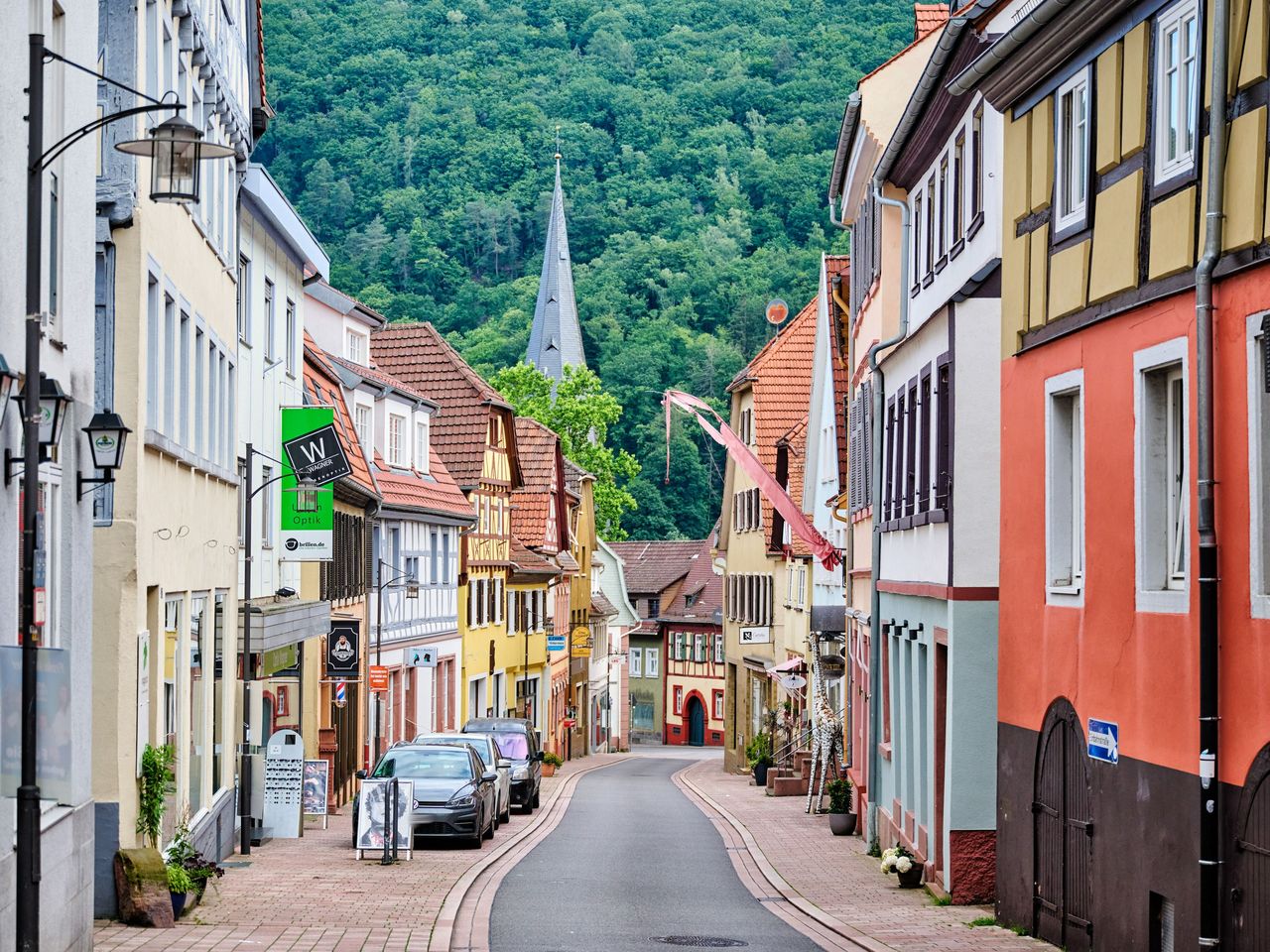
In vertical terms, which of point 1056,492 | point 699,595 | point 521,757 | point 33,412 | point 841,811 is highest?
point 33,412

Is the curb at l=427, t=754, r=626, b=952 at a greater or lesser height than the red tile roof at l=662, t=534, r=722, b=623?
lesser

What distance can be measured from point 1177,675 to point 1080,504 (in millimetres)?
2784

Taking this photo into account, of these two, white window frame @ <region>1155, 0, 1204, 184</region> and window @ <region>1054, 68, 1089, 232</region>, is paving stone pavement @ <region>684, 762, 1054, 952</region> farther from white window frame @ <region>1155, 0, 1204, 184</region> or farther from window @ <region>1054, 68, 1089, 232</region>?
white window frame @ <region>1155, 0, 1204, 184</region>

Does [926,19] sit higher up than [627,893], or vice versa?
[926,19]

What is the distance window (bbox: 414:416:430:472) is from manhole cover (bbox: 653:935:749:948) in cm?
2666

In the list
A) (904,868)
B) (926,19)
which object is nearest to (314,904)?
(904,868)

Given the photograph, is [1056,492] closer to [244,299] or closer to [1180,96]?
[1180,96]

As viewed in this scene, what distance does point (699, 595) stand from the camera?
89.8 metres

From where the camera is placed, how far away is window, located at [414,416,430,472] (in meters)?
41.5

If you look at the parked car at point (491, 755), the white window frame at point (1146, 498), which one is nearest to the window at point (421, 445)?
the parked car at point (491, 755)

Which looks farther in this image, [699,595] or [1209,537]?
[699,595]

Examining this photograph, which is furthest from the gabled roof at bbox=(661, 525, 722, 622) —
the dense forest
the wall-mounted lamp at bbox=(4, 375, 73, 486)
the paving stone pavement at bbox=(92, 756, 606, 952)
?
the wall-mounted lamp at bbox=(4, 375, 73, 486)

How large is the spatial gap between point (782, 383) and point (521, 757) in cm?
1773

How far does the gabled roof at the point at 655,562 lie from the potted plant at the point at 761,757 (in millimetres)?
47494
